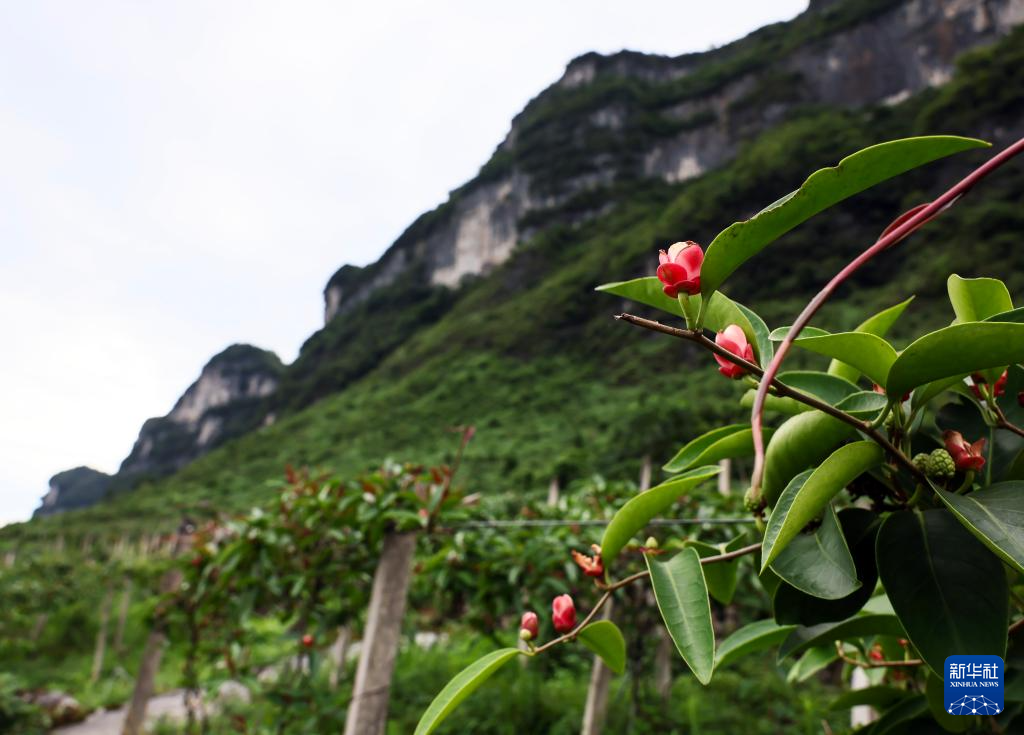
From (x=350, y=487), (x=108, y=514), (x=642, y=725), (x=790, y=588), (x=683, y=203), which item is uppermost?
(x=683, y=203)

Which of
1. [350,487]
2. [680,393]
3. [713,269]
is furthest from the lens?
[680,393]

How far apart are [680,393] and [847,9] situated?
98.4 feet

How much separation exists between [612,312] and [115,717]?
1106 inches

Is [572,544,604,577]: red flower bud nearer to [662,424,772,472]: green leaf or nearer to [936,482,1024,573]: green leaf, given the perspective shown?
[662,424,772,472]: green leaf

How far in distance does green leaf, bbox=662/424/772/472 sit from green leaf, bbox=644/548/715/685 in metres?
0.13

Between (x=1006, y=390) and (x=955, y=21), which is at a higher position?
(x=955, y=21)

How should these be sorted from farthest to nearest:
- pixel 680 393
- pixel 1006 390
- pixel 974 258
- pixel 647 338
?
pixel 647 338 < pixel 680 393 < pixel 974 258 < pixel 1006 390

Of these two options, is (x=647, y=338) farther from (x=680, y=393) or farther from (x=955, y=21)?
(x=955, y=21)

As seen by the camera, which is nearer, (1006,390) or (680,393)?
(1006,390)

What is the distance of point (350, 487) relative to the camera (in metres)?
2.07

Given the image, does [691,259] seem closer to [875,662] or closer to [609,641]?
[609,641]

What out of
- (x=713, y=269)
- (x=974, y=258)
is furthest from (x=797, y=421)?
(x=974, y=258)

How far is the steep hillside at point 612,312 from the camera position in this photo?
739 inches

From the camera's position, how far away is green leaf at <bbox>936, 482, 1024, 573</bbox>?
388mm
